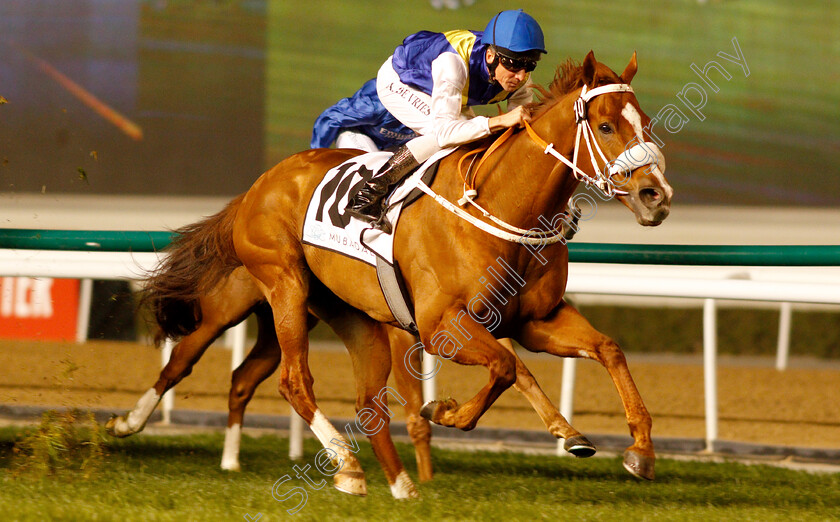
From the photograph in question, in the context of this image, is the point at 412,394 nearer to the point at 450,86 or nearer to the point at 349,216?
the point at 349,216

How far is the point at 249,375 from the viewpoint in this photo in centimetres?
416

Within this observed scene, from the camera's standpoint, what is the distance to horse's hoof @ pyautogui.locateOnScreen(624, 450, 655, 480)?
275 cm

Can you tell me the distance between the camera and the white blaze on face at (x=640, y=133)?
8.80 ft

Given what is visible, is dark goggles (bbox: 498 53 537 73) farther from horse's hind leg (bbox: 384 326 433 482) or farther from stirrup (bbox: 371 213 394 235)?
horse's hind leg (bbox: 384 326 433 482)

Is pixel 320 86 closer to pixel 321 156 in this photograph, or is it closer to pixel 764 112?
pixel 764 112

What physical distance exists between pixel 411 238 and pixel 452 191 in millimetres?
200

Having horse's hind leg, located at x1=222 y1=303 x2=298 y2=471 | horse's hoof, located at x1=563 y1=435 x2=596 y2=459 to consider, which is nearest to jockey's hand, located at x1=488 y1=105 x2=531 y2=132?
horse's hoof, located at x1=563 y1=435 x2=596 y2=459

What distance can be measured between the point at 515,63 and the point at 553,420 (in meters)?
1.13

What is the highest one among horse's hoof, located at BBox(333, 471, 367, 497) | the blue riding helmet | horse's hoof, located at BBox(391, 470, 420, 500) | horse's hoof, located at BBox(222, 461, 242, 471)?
the blue riding helmet

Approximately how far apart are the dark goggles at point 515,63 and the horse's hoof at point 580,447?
1.17 metres

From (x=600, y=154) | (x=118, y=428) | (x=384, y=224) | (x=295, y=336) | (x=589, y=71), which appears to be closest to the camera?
(x=600, y=154)

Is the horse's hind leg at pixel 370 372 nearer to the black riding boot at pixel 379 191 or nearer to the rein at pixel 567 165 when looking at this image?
the black riding boot at pixel 379 191

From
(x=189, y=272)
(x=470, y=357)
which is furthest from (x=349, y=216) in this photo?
(x=189, y=272)

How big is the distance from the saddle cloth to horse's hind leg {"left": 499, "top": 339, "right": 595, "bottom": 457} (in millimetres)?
536
